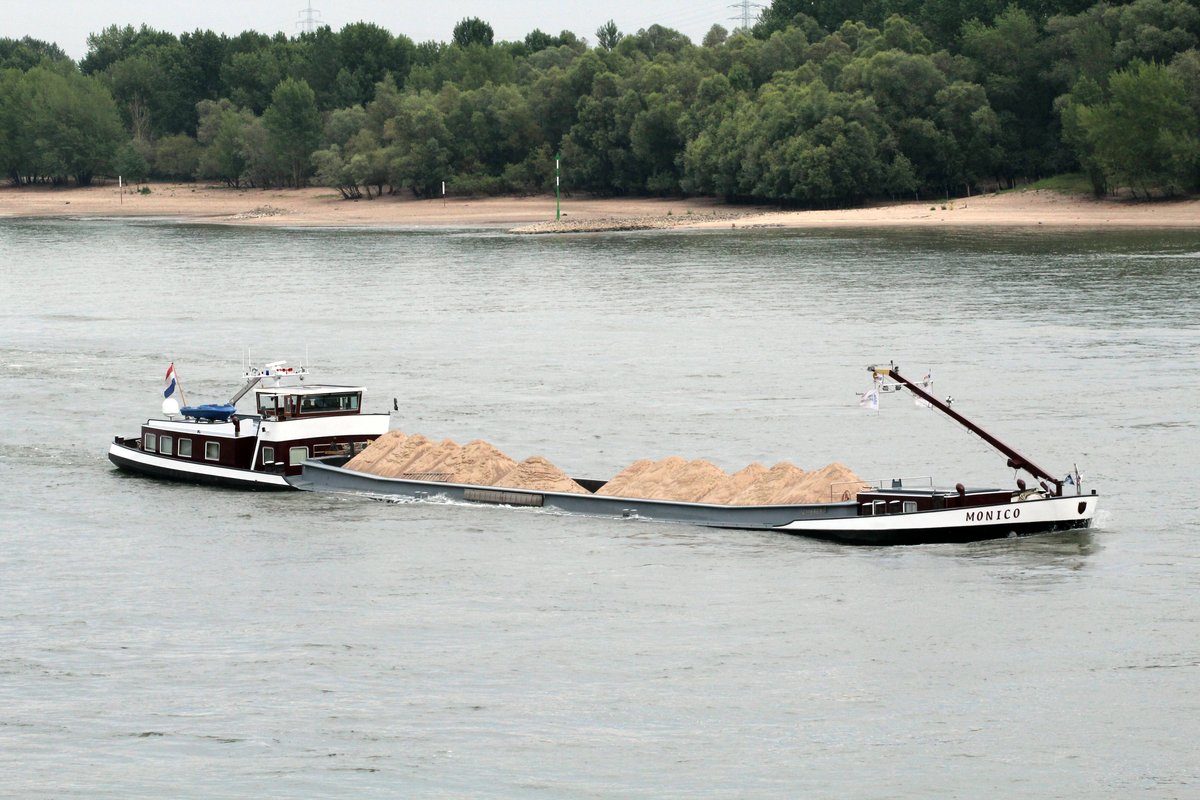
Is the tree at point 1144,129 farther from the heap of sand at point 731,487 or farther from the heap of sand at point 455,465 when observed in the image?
the heap of sand at point 731,487

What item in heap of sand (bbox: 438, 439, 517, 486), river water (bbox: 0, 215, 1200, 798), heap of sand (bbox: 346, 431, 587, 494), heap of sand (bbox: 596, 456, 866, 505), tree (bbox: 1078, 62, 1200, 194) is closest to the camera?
river water (bbox: 0, 215, 1200, 798)

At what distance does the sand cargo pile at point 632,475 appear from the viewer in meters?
46.1

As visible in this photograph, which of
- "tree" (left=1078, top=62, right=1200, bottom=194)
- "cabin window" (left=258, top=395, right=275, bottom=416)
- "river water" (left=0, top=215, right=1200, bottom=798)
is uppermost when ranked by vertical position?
"tree" (left=1078, top=62, right=1200, bottom=194)

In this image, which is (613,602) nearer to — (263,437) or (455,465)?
(455,465)

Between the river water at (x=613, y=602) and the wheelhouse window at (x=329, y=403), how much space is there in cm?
333

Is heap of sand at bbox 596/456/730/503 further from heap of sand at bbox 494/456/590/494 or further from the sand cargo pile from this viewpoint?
heap of sand at bbox 494/456/590/494

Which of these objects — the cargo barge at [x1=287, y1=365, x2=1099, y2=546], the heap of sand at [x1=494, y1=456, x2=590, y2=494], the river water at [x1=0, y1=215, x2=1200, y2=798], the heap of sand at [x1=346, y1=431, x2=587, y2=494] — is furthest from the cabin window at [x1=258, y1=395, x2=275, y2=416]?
the cargo barge at [x1=287, y1=365, x2=1099, y2=546]

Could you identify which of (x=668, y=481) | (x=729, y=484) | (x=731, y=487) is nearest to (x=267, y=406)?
(x=668, y=481)

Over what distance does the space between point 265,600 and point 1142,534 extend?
69.9 feet

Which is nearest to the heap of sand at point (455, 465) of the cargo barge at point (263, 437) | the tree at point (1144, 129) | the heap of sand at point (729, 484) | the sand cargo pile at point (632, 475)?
the sand cargo pile at point (632, 475)

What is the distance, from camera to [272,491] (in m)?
54.2

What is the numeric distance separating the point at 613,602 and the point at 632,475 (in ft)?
29.8

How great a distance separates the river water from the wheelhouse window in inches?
131

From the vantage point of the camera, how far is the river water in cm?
3086
